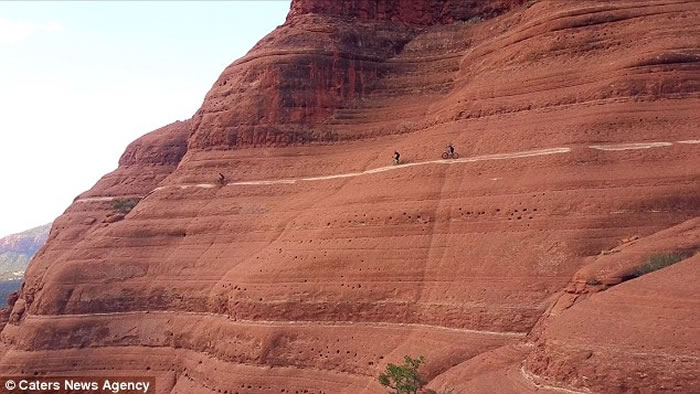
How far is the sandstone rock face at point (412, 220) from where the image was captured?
21969 millimetres

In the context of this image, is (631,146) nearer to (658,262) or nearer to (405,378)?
(658,262)

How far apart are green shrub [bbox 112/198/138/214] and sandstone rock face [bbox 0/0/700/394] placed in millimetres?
1361

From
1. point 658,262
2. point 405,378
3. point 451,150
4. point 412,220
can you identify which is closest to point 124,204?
point 412,220

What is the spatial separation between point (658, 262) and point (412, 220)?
11599 millimetres

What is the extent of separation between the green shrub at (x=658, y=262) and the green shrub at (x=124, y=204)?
1460 inches

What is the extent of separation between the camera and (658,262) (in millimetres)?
19438

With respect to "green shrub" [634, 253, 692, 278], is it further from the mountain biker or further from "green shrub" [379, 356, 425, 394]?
the mountain biker

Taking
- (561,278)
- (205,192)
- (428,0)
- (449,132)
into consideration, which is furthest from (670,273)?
(428,0)

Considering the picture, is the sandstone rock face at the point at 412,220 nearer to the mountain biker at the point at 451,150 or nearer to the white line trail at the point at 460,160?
the white line trail at the point at 460,160

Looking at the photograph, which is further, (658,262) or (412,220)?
(412,220)

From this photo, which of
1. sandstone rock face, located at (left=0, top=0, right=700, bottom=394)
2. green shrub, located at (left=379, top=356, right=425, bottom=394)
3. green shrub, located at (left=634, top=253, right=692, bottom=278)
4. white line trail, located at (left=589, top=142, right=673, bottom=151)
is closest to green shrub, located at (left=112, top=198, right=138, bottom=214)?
sandstone rock face, located at (left=0, top=0, right=700, bottom=394)

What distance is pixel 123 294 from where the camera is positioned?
37531mm

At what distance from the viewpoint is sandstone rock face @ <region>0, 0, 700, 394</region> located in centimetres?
2197

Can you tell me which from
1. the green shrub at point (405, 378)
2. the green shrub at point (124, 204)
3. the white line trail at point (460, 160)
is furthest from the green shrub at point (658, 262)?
the green shrub at point (124, 204)
